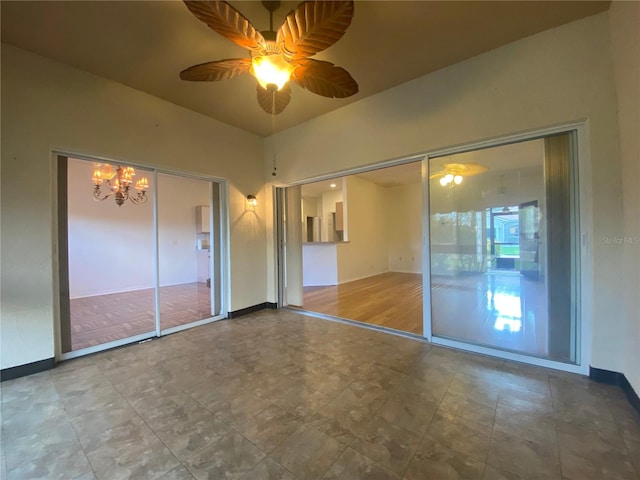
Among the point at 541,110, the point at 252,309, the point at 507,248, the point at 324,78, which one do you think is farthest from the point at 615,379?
the point at 252,309

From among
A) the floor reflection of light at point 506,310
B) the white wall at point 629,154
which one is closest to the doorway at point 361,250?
the floor reflection of light at point 506,310

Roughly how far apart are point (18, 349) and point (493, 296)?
15.1 feet

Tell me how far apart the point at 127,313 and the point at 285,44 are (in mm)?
4387

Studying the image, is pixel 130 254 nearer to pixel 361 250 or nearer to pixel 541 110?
pixel 361 250

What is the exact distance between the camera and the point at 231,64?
6.26ft

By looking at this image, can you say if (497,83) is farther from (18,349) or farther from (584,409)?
(18,349)

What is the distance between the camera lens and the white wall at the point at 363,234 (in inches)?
274

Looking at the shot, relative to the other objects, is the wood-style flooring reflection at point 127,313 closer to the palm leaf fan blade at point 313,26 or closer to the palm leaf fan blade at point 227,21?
the palm leaf fan blade at point 227,21

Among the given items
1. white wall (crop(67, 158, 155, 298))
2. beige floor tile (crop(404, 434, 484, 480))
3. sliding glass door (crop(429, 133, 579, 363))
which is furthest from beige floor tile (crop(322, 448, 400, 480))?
white wall (crop(67, 158, 155, 298))

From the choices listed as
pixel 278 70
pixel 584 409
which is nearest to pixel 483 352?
pixel 584 409

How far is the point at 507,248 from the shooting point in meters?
2.55

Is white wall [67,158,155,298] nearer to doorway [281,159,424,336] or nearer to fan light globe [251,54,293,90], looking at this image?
doorway [281,159,424,336]

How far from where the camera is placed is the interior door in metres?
2.40

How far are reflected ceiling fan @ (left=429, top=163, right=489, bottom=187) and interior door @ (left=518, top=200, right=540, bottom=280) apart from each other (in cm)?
55
